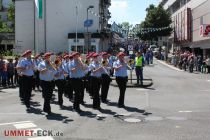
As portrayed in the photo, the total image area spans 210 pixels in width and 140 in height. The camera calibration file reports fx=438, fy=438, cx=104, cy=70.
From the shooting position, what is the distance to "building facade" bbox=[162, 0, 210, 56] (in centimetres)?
4781

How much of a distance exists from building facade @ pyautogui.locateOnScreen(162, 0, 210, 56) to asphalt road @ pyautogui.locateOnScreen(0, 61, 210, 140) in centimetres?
2852

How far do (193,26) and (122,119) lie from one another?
45.1 metres

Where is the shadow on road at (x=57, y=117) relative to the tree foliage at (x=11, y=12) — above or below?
below

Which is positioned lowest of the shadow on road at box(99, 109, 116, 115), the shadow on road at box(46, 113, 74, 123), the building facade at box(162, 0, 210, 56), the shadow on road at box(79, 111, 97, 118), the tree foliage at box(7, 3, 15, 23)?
the shadow on road at box(46, 113, 74, 123)

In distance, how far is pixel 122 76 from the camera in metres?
15.2

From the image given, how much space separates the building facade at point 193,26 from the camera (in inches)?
1882

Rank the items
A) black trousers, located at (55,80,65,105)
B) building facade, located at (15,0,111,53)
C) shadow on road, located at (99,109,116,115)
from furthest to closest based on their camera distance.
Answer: building facade, located at (15,0,111,53) < black trousers, located at (55,80,65,105) < shadow on road, located at (99,109,116,115)

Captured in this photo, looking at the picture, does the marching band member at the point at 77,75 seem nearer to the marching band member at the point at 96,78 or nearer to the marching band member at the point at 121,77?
the marching band member at the point at 96,78

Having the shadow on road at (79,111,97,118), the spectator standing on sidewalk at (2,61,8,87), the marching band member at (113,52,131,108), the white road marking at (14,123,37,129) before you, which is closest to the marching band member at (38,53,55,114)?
the shadow on road at (79,111,97,118)

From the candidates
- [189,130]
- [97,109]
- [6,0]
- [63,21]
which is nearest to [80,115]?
[97,109]

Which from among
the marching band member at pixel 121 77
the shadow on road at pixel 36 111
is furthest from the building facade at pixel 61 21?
the shadow on road at pixel 36 111

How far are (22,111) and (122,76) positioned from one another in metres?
3.61

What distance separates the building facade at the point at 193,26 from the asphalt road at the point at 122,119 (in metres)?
28.5

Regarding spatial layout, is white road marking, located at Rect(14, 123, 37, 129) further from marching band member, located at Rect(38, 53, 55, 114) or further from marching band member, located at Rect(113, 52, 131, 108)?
marching band member, located at Rect(113, 52, 131, 108)
